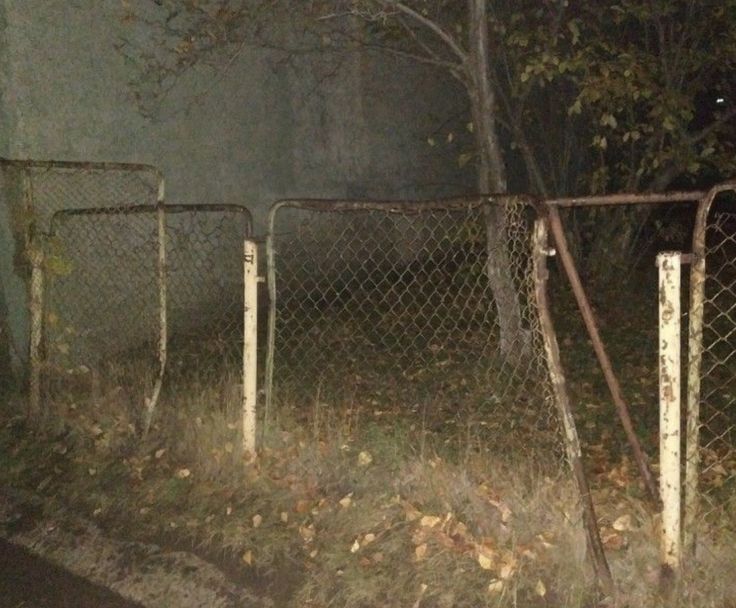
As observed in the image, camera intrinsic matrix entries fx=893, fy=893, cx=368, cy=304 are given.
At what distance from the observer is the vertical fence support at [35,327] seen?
5.40 meters

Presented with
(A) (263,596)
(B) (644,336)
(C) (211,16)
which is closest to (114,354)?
(C) (211,16)

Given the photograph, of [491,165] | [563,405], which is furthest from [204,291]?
[563,405]

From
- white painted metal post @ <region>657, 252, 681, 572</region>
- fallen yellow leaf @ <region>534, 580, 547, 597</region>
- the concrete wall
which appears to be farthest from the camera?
the concrete wall

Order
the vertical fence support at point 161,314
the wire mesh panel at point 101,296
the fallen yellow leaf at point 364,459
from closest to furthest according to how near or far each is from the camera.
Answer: the fallen yellow leaf at point 364,459, the vertical fence support at point 161,314, the wire mesh panel at point 101,296

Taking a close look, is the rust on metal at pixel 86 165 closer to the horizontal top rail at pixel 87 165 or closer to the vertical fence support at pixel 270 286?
the horizontal top rail at pixel 87 165

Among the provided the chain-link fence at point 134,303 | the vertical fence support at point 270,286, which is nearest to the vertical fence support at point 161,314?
the chain-link fence at point 134,303

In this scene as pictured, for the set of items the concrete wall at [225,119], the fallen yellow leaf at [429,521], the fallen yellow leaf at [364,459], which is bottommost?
the fallen yellow leaf at [429,521]

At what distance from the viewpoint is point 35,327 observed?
5.45 metres

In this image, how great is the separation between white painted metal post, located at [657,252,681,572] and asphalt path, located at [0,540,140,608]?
86.6 inches

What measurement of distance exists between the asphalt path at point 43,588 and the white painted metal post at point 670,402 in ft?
7.22

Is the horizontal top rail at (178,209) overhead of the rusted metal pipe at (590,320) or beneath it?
overhead

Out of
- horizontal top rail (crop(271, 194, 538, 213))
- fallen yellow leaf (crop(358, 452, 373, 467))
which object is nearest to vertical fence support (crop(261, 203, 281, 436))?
horizontal top rail (crop(271, 194, 538, 213))

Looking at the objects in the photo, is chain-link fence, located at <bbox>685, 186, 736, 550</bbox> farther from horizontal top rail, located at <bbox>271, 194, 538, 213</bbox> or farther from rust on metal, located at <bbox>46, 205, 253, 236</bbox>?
rust on metal, located at <bbox>46, 205, 253, 236</bbox>

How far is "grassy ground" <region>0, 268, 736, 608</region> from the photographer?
350 cm
